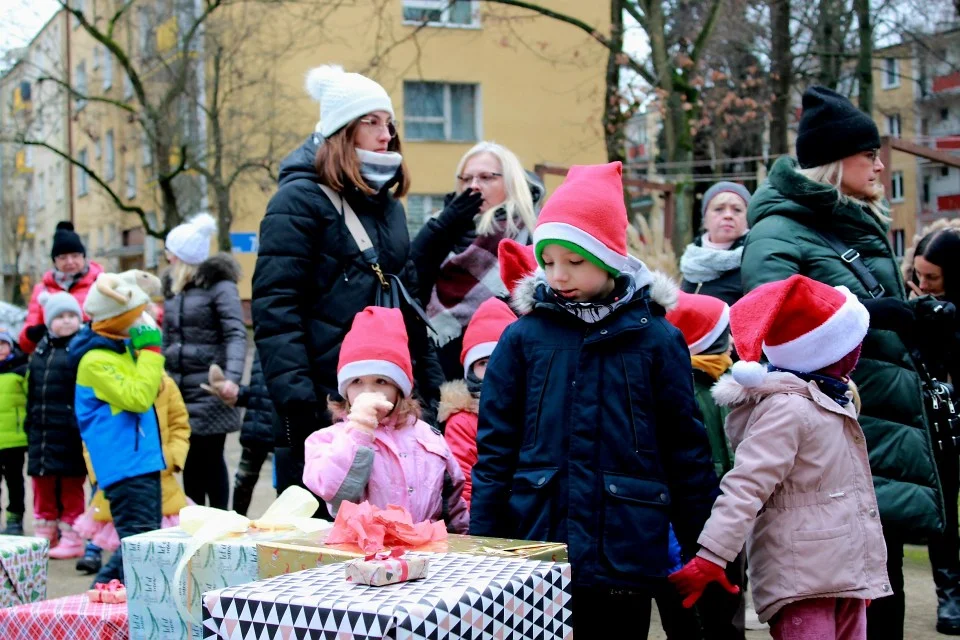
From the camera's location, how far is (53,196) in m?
44.9

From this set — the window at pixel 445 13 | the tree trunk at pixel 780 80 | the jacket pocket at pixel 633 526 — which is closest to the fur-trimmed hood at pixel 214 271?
the jacket pocket at pixel 633 526

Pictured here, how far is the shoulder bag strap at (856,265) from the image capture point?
4.20 m

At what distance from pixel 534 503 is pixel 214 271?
4785 mm

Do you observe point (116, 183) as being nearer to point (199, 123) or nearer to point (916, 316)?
point (199, 123)

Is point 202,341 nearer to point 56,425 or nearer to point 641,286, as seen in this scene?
point 56,425

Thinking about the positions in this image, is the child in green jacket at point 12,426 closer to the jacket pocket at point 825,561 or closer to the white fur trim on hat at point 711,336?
the white fur trim on hat at point 711,336

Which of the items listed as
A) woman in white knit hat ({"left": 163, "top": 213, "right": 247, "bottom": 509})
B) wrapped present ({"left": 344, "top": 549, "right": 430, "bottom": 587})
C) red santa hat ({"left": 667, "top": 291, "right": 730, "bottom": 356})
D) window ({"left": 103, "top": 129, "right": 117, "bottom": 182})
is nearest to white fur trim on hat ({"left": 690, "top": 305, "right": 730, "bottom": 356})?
red santa hat ({"left": 667, "top": 291, "right": 730, "bottom": 356})

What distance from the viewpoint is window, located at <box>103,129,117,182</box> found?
33.3m

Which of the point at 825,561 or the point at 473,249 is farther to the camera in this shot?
the point at 473,249

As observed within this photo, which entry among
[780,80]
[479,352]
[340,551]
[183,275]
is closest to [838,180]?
[479,352]

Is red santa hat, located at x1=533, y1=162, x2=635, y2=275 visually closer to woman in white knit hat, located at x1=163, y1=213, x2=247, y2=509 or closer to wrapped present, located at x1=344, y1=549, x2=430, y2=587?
wrapped present, located at x1=344, y1=549, x2=430, y2=587

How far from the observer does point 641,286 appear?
3473mm

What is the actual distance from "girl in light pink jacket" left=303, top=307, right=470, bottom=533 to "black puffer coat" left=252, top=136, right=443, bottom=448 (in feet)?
0.56

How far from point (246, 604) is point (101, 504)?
451 cm
